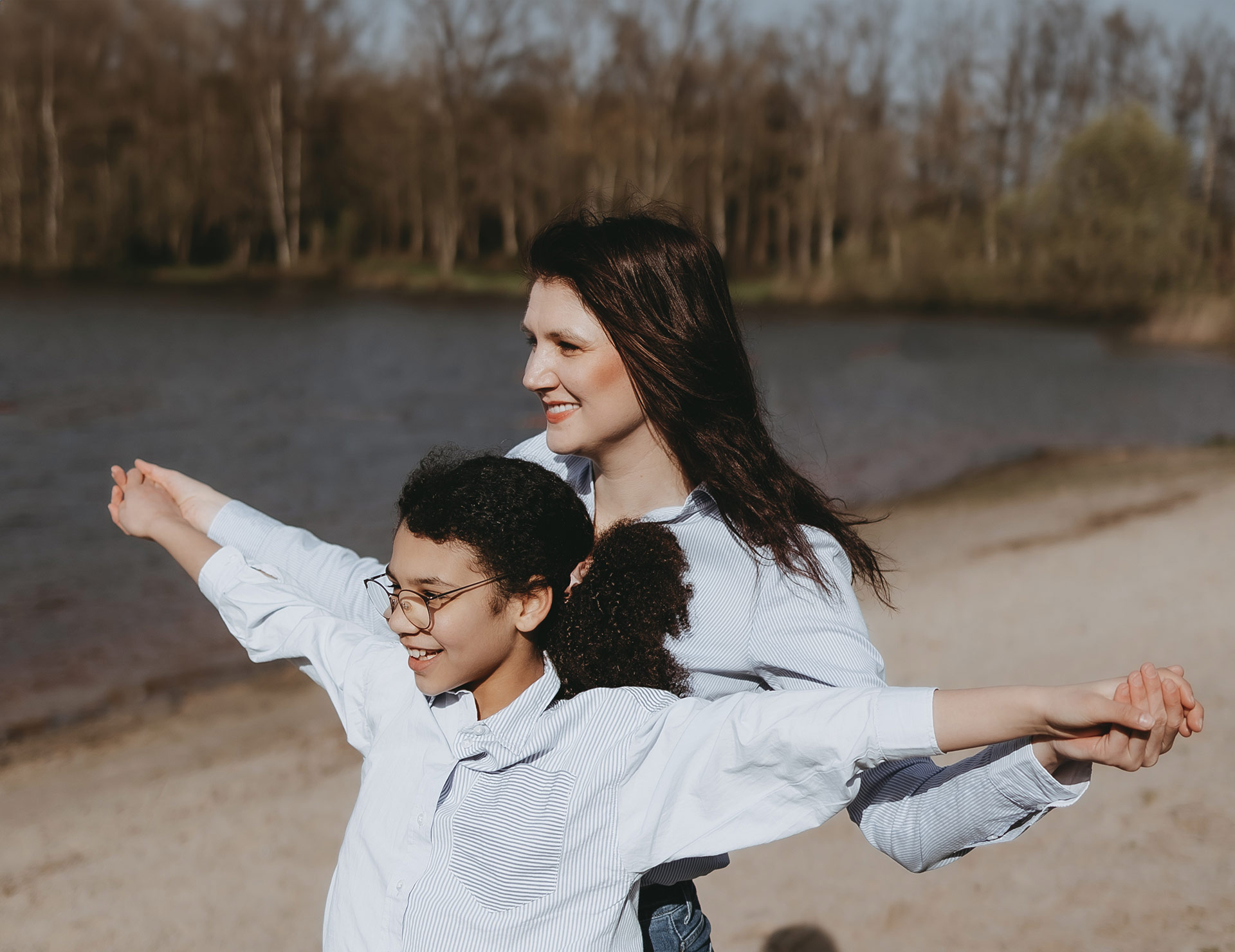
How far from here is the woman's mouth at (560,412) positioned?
2178 millimetres

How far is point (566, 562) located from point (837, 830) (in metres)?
3.57

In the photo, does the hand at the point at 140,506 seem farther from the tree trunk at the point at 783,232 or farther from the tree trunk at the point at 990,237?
the tree trunk at the point at 783,232

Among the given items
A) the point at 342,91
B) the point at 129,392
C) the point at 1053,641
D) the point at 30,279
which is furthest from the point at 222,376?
the point at 342,91

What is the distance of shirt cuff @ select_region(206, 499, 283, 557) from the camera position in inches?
94.1

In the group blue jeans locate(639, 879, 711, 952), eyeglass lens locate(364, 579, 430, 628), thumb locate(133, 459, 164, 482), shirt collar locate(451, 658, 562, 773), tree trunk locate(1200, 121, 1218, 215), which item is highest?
tree trunk locate(1200, 121, 1218, 215)

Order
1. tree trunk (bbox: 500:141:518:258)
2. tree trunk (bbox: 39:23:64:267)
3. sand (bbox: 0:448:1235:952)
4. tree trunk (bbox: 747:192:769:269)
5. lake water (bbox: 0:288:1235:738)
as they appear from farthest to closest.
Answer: tree trunk (bbox: 747:192:769:269) → tree trunk (bbox: 500:141:518:258) → tree trunk (bbox: 39:23:64:267) → lake water (bbox: 0:288:1235:738) → sand (bbox: 0:448:1235:952)

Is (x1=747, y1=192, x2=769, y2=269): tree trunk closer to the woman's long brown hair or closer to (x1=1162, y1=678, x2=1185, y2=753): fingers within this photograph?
the woman's long brown hair

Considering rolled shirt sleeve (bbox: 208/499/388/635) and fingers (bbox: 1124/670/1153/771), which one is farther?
rolled shirt sleeve (bbox: 208/499/388/635)

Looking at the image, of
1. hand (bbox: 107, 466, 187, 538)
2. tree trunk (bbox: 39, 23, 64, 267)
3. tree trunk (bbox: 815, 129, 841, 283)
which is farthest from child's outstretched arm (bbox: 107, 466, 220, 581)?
tree trunk (bbox: 815, 129, 841, 283)

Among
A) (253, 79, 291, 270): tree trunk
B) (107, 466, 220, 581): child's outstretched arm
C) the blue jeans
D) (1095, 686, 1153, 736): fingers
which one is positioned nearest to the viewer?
(1095, 686, 1153, 736): fingers

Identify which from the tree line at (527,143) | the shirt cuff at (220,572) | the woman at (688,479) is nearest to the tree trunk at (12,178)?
the tree line at (527,143)

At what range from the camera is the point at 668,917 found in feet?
6.83

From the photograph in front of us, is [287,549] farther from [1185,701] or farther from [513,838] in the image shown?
[1185,701]

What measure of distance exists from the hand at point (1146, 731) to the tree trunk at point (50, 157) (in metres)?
46.6
